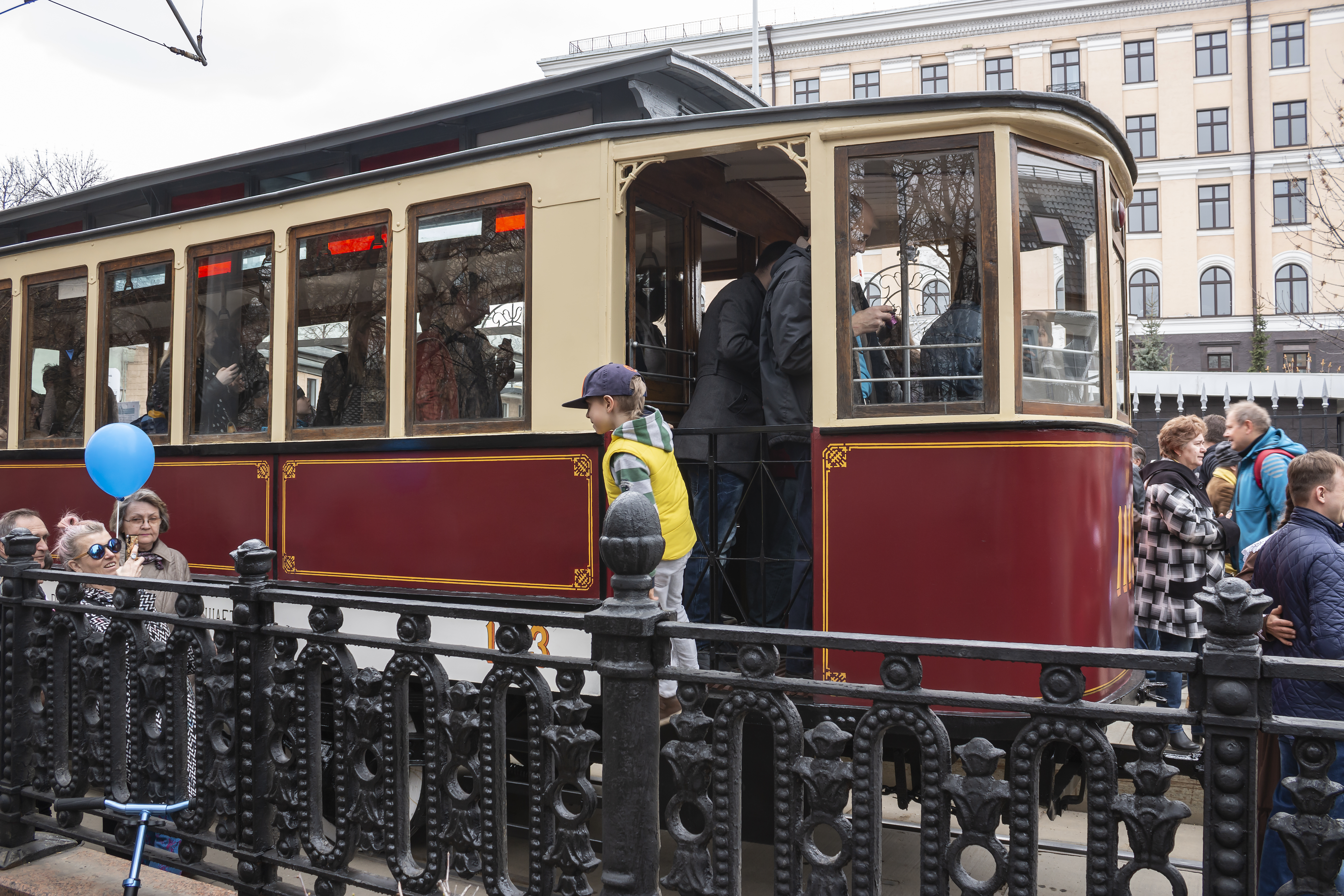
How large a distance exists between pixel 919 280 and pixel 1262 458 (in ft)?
11.6

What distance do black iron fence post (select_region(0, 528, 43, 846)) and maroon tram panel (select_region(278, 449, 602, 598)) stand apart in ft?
5.03

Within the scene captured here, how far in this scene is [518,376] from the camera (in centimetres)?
461

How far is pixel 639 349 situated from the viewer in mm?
4883

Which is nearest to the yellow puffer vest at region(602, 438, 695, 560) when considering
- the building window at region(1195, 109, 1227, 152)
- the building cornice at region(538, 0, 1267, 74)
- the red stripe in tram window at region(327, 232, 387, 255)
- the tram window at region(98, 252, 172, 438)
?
the red stripe in tram window at region(327, 232, 387, 255)

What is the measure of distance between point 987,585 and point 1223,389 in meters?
21.9

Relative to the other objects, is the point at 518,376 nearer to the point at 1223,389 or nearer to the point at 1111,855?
the point at 1111,855

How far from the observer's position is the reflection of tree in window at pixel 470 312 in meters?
4.65

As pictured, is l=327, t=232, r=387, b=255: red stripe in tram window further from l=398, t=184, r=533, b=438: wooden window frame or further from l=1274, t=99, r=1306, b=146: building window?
l=1274, t=99, r=1306, b=146: building window

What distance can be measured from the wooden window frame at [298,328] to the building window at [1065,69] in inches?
1390

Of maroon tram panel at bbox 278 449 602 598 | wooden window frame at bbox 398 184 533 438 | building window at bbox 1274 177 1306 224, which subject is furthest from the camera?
building window at bbox 1274 177 1306 224

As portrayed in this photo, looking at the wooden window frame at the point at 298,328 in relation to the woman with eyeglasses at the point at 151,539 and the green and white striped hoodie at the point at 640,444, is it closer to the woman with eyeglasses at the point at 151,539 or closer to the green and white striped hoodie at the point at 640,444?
the woman with eyeglasses at the point at 151,539

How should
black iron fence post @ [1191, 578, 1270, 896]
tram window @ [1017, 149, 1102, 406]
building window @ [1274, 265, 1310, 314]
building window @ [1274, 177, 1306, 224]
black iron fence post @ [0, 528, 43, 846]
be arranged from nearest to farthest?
1. black iron fence post @ [1191, 578, 1270, 896]
2. black iron fence post @ [0, 528, 43, 846]
3. tram window @ [1017, 149, 1102, 406]
4. building window @ [1274, 265, 1310, 314]
5. building window @ [1274, 177, 1306, 224]

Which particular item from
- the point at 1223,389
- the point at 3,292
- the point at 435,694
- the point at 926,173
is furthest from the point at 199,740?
the point at 1223,389

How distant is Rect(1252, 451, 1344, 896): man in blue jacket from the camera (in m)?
3.10
